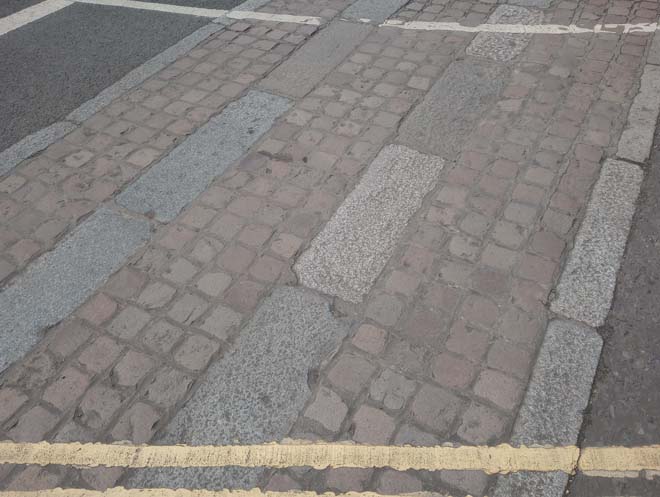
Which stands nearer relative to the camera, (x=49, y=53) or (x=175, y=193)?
(x=175, y=193)

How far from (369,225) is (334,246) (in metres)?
0.32

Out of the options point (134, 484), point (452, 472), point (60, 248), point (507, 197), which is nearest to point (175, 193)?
point (60, 248)

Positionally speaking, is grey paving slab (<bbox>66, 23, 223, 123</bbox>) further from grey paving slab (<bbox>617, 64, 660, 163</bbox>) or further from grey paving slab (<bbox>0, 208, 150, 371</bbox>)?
grey paving slab (<bbox>617, 64, 660, 163</bbox>)

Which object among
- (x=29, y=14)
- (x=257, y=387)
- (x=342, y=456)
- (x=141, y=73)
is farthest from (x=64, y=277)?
(x=29, y=14)

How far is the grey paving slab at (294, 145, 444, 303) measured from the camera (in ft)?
11.1

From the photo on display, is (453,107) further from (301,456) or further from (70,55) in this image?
(70,55)

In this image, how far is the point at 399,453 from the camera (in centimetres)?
259

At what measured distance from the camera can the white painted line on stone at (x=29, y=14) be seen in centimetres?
622

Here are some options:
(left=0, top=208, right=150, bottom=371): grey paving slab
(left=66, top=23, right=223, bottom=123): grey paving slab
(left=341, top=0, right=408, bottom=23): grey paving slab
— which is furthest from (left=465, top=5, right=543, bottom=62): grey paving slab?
(left=0, top=208, right=150, bottom=371): grey paving slab

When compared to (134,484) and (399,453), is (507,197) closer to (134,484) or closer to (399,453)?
(399,453)

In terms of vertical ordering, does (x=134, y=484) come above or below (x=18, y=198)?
below

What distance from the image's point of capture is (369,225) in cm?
368

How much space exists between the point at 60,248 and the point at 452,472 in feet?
9.70

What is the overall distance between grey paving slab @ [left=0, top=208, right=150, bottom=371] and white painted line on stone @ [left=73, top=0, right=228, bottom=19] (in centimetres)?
354
